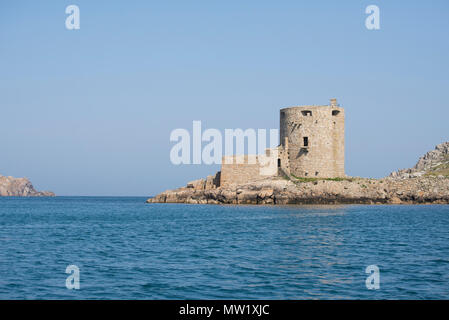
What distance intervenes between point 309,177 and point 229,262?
40615 millimetres

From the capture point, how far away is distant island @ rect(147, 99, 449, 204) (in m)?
53.5

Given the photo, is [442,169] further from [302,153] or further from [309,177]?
[302,153]

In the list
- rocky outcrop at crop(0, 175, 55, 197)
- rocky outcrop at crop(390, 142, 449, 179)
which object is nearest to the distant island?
rocky outcrop at crop(390, 142, 449, 179)

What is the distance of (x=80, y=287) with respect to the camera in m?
13.4

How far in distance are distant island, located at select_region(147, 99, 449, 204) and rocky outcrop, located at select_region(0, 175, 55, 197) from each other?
120 meters

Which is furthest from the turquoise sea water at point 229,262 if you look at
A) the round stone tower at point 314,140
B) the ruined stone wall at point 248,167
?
the round stone tower at point 314,140

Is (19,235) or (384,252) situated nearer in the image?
(384,252)

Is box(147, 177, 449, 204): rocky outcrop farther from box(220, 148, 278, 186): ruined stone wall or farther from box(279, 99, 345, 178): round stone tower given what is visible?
box(279, 99, 345, 178): round stone tower

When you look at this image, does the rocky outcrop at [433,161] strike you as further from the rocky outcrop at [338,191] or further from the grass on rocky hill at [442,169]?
the rocky outcrop at [338,191]

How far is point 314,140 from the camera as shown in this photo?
5641 cm

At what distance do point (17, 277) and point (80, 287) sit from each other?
2.45 meters
